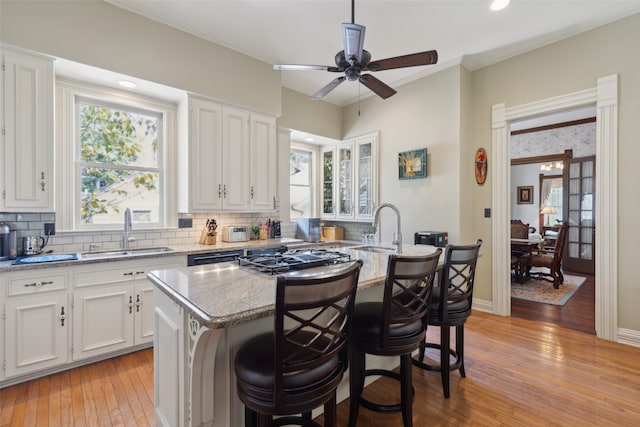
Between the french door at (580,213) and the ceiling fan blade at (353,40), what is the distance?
21.5ft

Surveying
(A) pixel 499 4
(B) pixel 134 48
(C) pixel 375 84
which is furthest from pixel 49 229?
(A) pixel 499 4

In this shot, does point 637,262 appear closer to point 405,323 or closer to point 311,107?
point 405,323

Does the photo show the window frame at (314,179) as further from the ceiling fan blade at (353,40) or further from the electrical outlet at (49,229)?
the electrical outlet at (49,229)

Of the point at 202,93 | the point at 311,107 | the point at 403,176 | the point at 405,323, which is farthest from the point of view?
the point at 311,107

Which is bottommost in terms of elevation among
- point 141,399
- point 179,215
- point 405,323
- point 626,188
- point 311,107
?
point 141,399

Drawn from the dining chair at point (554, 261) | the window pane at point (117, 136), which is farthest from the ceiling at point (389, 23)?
the dining chair at point (554, 261)

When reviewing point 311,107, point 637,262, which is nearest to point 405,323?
point 637,262

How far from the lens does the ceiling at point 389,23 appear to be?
2789 mm

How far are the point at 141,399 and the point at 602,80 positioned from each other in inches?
197

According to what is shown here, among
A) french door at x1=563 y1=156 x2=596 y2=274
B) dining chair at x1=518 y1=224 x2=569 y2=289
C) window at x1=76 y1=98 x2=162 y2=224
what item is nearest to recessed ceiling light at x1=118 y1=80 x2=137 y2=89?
window at x1=76 y1=98 x2=162 y2=224

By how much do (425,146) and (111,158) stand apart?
3.85 metres

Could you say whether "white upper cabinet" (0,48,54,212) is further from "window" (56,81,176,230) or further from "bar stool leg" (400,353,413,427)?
"bar stool leg" (400,353,413,427)

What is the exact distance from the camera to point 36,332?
234cm

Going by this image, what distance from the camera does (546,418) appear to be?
1.92 metres
